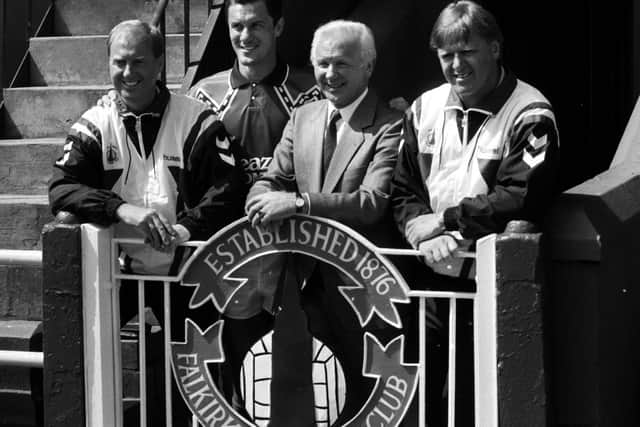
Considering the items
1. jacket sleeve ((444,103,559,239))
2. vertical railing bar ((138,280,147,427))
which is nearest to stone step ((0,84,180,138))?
vertical railing bar ((138,280,147,427))

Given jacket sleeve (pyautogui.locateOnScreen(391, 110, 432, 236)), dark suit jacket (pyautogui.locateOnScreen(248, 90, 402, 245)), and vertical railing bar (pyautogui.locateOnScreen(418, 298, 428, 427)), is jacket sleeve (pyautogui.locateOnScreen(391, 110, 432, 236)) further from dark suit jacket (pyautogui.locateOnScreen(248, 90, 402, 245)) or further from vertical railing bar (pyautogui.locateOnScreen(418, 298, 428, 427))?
vertical railing bar (pyautogui.locateOnScreen(418, 298, 428, 427))

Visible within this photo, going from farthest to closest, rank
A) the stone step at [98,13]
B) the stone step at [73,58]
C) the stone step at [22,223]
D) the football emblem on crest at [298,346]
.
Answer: the stone step at [98,13] → the stone step at [73,58] → the stone step at [22,223] → the football emblem on crest at [298,346]

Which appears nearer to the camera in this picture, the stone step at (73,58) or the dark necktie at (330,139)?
the dark necktie at (330,139)

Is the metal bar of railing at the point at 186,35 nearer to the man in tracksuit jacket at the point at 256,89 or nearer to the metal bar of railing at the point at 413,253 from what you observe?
the man in tracksuit jacket at the point at 256,89

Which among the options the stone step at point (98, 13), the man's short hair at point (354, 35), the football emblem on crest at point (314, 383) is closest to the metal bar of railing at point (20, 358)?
the football emblem on crest at point (314, 383)

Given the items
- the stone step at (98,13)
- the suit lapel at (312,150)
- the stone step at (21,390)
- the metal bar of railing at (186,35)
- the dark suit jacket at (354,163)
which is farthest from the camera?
the stone step at (98,13)

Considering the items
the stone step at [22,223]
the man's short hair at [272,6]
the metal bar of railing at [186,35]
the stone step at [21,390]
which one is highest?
the metal bar of railing at [186,35]

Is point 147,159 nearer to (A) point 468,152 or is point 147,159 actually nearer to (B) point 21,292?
(A) point 468,152

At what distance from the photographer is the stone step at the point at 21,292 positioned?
5.84 metres

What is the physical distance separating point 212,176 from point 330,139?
0.53 metres

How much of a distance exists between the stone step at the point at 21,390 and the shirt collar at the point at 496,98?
2467mm

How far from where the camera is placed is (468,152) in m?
4.30

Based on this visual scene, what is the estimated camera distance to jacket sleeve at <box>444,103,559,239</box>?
407 centimetres

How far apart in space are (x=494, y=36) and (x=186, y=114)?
135 centimetres
